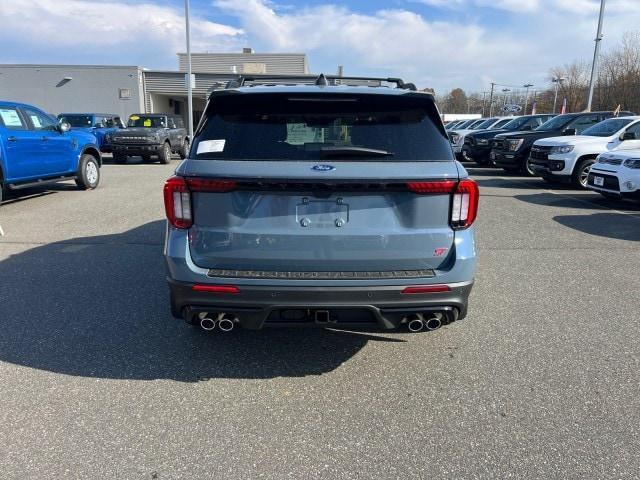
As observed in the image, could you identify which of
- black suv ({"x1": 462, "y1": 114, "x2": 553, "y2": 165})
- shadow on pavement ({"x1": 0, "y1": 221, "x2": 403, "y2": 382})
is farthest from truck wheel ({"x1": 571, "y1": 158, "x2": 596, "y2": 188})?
shadow on pavement ({"x1": 0, "y1": 221, "x2": 403, "y2": 382})

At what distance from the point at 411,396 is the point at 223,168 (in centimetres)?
186

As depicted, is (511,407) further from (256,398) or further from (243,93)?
(243,93)

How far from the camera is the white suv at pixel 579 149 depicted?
37.9 ft

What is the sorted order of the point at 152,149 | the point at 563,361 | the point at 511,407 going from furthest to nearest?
1. the point at 152,149
2. the point at 563,361
3. the point at 511,407

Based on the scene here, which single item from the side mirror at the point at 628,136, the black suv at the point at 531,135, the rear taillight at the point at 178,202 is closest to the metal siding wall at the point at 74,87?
the black suv at the point at 531,135

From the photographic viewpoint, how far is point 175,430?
2818mm

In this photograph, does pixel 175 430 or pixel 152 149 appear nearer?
pixel 175 430

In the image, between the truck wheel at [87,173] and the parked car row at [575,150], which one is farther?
the truck wheel at [87,173]

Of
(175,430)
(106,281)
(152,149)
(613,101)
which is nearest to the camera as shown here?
(175,430)

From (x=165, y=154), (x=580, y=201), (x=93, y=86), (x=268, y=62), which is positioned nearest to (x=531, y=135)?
(x=580, y=201)

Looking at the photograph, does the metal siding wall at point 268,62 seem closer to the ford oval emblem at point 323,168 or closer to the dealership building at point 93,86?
the dealership building at point 93,86

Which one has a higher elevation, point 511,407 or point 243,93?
point 243,93

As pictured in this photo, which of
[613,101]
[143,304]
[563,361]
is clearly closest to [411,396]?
[563,361]

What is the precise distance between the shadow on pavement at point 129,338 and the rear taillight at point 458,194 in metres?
1.35
